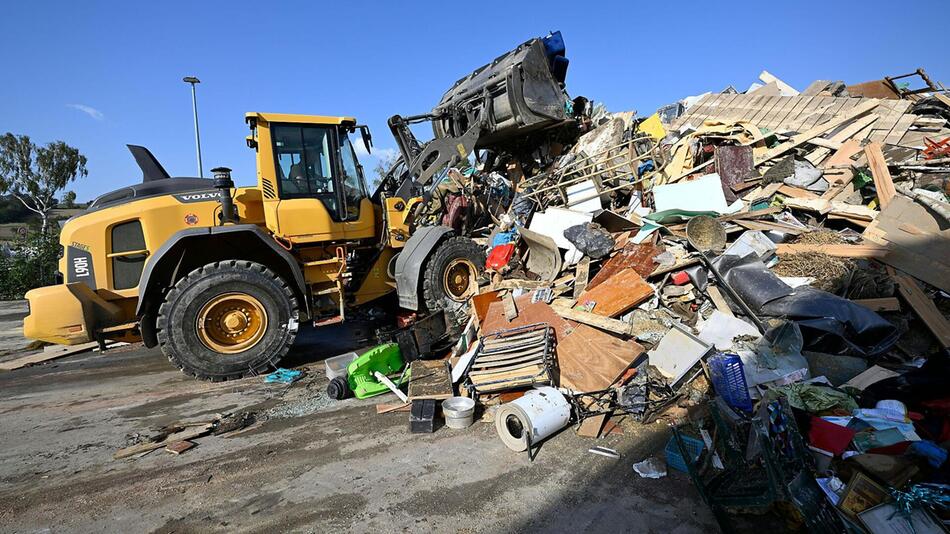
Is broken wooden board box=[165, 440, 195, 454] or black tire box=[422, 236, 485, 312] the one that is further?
black tire box=[422, 236, 485, 312]

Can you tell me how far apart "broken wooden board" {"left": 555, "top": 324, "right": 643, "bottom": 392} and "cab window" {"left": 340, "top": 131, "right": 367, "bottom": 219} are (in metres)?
3.23

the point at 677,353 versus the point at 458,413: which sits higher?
the point at 677,353

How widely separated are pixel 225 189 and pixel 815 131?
29.5 feet

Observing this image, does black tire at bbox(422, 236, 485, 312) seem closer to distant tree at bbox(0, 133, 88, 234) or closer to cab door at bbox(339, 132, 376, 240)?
cab door at bbox(339, 132, 376, 240)

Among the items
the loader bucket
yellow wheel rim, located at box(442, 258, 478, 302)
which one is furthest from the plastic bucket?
the loader bucket

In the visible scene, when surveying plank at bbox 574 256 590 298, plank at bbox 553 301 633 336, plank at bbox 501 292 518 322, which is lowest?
plank at bbox 553 301 633 336

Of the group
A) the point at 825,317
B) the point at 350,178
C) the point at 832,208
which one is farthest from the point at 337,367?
the point at 832,208

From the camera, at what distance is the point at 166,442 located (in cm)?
354

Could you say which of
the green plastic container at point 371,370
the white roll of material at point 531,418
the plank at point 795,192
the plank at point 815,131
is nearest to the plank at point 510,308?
the green plastic container at point 371,370

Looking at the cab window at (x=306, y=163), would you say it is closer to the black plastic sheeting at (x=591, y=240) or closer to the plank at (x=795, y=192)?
the black plastic sheeting at (x=591, y=240)

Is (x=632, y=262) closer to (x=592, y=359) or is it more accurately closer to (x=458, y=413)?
(x=592, y=359)

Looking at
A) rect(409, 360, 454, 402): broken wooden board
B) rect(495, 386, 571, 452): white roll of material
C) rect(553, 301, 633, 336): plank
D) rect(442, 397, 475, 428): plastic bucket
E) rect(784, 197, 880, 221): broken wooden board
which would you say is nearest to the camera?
rect(495, 386, 571, 452): white roll of material

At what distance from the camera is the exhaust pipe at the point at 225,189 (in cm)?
484

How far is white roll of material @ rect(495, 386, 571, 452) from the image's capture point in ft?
10.5
